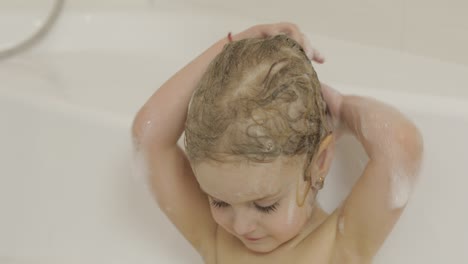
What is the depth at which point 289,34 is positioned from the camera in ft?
3.14

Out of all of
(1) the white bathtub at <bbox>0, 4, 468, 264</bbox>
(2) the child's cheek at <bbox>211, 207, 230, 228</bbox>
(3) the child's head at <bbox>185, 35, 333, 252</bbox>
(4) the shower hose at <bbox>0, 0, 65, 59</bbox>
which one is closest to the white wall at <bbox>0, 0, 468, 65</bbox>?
(1) the white bathtub at <bbox>0, 4, 468, 264</bbox>

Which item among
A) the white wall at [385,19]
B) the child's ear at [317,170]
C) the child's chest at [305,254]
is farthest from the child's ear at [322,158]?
the white wall at [385,19]

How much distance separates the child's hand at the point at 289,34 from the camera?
3.09 ft

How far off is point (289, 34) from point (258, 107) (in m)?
0.20

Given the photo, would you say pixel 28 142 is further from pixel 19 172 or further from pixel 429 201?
pixel 429 201

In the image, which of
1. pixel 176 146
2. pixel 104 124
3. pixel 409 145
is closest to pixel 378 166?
pixel 409 145

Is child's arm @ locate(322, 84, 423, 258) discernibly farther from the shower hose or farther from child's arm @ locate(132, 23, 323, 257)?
the shower hose

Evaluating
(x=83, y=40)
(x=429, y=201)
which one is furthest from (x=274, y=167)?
(x=83, y=40)

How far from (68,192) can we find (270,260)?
49 centimetres

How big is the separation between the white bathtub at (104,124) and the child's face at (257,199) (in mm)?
213

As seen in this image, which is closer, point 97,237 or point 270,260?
point 270,260

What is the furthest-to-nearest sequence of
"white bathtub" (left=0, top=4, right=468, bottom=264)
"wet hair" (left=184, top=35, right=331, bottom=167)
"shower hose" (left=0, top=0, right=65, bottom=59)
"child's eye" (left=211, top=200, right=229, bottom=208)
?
"shower hose" (left=0, top=0, right=65, bottom=59) < "white bathtub" (left=0, top=4, right=468, bottom=264) < "child's eye" (left=211, top=200, right=229, bottom=208) < "wet hair" (left=184, top=35, right=331, bottom=167)

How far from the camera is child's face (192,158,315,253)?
835 millimetres

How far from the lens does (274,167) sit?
836mm
